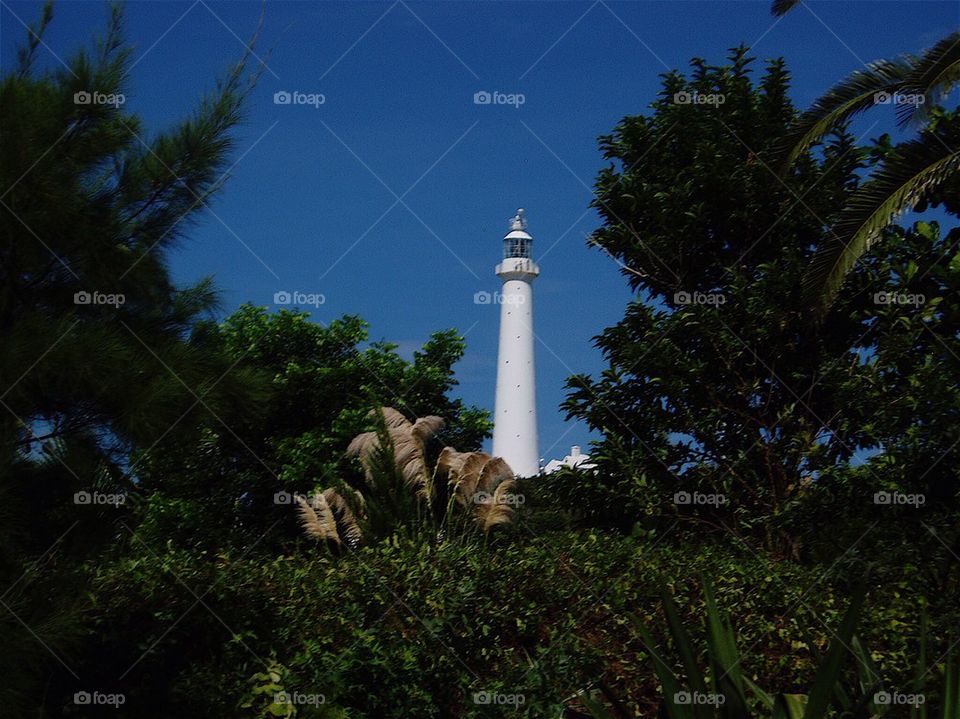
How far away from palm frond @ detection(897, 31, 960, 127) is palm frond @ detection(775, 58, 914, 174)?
1.06 ft

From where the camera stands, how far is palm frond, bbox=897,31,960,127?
33.9ft

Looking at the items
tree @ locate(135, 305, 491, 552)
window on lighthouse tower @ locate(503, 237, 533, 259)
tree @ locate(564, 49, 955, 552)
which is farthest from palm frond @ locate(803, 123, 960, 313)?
window on lighthouse tower @ locate(503, 237, 533, 259)

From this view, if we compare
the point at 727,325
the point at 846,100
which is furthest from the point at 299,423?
the point at 846,100

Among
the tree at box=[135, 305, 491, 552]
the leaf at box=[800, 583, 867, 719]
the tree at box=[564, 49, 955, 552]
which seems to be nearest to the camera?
the leaf at box=[800, 583, 867, 719]

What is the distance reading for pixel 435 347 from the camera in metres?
27.1

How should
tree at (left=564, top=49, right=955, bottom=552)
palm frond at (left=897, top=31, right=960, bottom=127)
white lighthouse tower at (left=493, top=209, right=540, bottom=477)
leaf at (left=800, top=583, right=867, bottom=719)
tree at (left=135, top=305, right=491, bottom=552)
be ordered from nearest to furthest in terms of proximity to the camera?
1. leaf at (left=800, top=583, right=867, bottom=719)
2. palm frond at (left=897, top=31, right=960, bottom=127)
3. tree at (left=564, top=49, right=955, bottom=552)
4. tree at (left=135, top=305, right=491, bottom=552)
5. white lighthouse tower at (left=493, top=209, right=540, bottom=477)

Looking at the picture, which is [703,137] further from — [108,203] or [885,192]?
[108,203]

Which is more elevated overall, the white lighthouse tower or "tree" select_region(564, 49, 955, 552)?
the white lighthouse tower

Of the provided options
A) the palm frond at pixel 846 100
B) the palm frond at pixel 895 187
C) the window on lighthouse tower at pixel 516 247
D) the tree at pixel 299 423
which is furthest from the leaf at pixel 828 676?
the window on lighthouse tower at pixel 516 247

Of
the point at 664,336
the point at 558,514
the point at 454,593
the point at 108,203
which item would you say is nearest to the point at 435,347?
Answer: the point at 558,514

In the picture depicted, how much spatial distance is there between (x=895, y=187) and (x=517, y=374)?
21.4 meters

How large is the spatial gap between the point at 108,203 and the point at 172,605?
3.39m

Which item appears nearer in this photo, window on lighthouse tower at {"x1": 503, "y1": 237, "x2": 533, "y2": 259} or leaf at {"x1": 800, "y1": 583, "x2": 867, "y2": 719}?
leaf at {"x1": 800, "y1": 583, "x2": 867, "y2": 719}

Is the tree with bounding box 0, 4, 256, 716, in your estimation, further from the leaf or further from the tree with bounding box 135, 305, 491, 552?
the tree with bounding box 135, 305, 491, 552
